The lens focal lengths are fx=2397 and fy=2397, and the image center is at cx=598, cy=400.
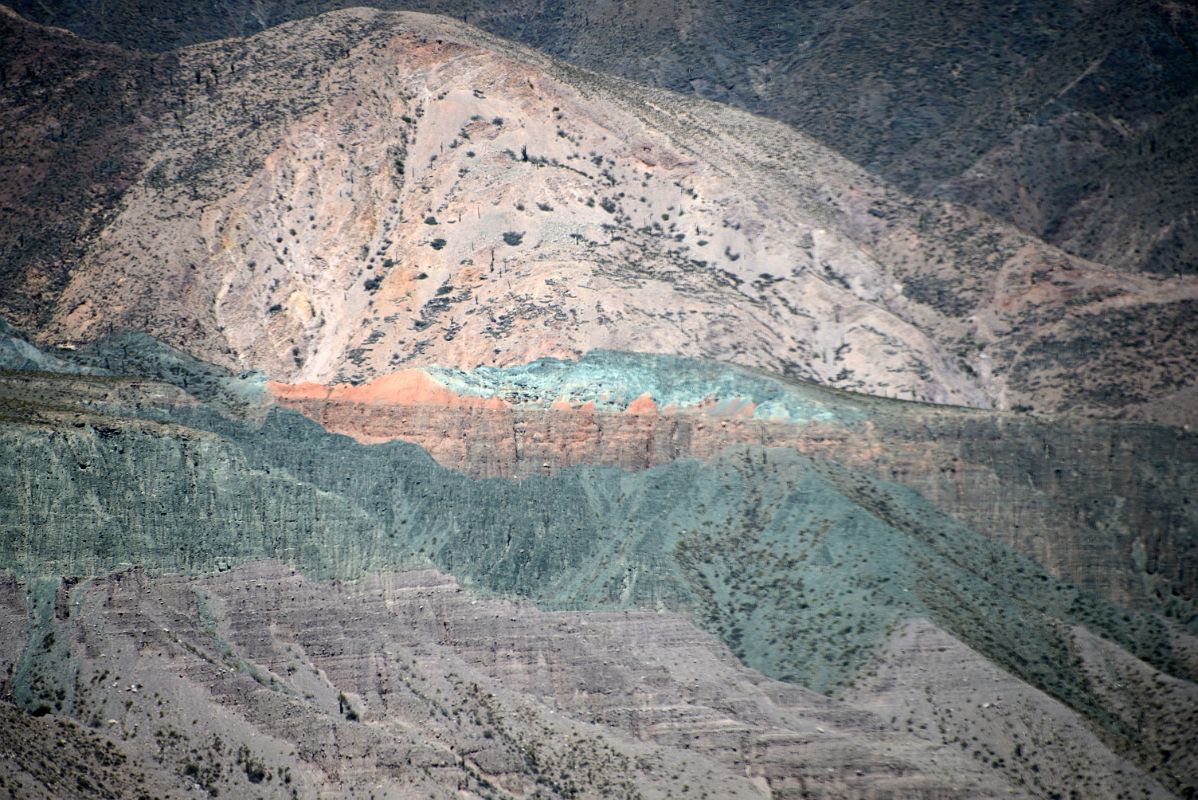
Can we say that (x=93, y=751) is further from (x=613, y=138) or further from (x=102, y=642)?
(x=613, y=138)

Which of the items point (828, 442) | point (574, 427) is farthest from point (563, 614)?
point (828, 442)

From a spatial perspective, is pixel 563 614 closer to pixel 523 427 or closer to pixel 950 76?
pixel 523 427

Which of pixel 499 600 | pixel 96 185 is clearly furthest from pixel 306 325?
pixel 499 600

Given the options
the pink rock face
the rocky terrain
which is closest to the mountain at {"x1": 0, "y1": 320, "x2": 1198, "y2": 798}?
the rocky terrain

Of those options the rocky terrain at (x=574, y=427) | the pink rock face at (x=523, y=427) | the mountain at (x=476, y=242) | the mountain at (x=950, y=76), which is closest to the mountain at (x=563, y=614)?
the rocky terrain at (x=574, y=427)

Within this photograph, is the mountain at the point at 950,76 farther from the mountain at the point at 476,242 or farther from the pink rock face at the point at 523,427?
the pink rock face at the point at 523,427

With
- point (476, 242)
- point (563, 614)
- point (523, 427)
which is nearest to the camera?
point (563, 614)

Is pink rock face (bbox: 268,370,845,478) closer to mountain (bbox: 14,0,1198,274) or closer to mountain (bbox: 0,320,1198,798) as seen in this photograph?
mountain (bbox: 0,320,1198,798)
